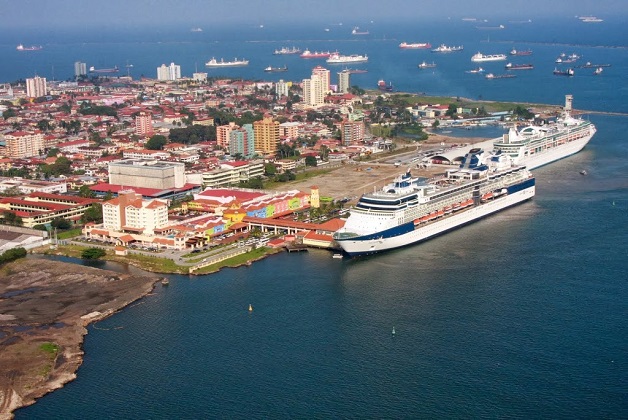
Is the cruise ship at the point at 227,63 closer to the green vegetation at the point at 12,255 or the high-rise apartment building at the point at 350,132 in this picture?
the high-rise apartment building at the point at 350,132

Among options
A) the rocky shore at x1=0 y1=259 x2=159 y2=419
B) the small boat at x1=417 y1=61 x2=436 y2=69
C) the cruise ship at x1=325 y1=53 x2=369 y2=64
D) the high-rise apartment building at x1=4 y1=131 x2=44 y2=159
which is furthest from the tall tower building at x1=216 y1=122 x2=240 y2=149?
the cruise ship at x1=325 y1=53 x2=369 y2=64

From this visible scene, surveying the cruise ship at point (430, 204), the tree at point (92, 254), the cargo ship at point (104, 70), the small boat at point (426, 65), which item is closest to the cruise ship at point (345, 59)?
the small boat at point (426, 65)

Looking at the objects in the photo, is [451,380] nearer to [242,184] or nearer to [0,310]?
[0,310]

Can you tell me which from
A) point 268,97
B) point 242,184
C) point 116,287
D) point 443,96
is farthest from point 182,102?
point 116,287

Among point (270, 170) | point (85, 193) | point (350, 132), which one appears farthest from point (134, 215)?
point (350, 132)

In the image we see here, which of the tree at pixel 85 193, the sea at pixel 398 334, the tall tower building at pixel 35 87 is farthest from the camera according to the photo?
the tall tower building at pixel 35 87

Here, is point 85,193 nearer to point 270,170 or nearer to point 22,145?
point 270,170
